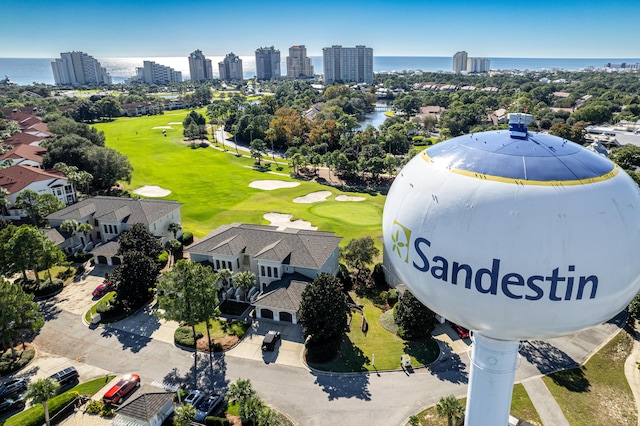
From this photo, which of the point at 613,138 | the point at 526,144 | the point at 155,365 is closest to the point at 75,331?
the point at 155,365

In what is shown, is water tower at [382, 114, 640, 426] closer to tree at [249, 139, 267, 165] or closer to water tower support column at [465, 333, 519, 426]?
water tower support column at [465, 333, 519, 426]

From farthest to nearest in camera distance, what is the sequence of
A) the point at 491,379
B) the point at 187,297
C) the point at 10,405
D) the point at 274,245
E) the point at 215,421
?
the point at 274,245
the point at 187,297
the point at 10,405
the point at 215,421
the point at 491,379

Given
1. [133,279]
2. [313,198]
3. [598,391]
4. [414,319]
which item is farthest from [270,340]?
[313,198]

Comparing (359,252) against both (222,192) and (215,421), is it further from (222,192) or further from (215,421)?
(222,192)

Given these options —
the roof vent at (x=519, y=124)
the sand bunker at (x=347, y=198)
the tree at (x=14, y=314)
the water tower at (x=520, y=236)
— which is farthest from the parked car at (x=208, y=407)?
the sand bunker at (x=347, y=198)

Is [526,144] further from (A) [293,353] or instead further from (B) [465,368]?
(A) [293,353]
